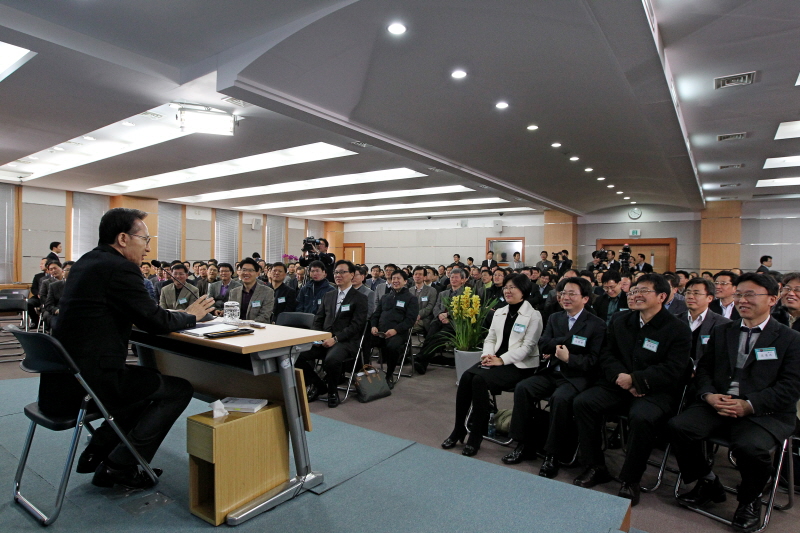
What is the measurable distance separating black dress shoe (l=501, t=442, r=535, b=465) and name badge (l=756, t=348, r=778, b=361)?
4.70 feet

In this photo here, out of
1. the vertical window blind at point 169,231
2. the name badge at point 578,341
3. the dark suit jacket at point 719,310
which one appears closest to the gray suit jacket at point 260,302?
the name badge at point 578,341

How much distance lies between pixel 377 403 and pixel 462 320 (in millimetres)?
1109

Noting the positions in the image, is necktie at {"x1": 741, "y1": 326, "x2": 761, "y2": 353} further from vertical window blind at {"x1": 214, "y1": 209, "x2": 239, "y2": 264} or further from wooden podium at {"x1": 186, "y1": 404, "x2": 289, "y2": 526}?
vertical window blind at {"x1": 214, "y1": 209, "x2": 239, "y2": 264}

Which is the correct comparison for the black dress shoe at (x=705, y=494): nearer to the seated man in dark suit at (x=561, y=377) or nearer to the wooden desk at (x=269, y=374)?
the seated man in dark suit at (x=561, y=377)

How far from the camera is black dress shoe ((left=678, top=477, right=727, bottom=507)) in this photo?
8.20 feet

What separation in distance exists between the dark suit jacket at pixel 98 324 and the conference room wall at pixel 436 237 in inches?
550

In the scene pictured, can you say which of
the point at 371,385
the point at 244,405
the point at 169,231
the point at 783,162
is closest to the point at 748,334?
the point at 244,405

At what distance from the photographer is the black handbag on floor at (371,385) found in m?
4.24

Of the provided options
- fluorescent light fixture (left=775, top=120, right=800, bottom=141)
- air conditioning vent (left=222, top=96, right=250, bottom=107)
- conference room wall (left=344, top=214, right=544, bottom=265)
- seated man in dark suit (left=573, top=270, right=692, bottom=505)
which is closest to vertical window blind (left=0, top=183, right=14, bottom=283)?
air conditioning vent (left=222, top=96, right=250, bottom=107)

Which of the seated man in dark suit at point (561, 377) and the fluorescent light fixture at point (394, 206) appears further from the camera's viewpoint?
the fluorescent light fixture at point (394, 206)

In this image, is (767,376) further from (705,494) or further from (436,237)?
(436,237)

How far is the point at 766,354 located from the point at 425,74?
3.32 m

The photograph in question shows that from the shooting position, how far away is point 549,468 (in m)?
2.78

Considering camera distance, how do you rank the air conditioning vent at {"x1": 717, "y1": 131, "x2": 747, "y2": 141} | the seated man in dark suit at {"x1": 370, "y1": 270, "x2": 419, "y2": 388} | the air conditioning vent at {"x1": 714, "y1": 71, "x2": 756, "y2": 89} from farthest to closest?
the air conditioning vent at {"x1": 717, "y1": 131, "x2": 747, "y2": 141} < the seated man in dark suit at {"x1": 370, "y1": 270, "x2": 419, "y2": 388} < the air conditioning vent at {"x1": 714, "y1": 71, "x2": 756, "y2": 89}
